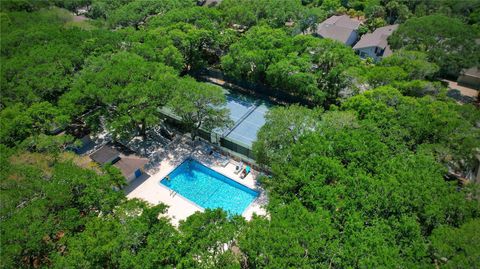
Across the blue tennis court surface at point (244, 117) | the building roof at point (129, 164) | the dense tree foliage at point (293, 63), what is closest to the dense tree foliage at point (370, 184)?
the blue tennis court surface at point (244, 117)

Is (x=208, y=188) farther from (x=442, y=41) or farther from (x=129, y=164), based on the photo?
(x=442, y=41)

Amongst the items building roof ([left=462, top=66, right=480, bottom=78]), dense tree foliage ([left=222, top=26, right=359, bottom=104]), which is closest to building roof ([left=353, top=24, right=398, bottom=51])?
building roof ([left=462, top=66, right=480, bottom=78])

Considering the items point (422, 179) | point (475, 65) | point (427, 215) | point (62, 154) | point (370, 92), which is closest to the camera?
point (427, 215)

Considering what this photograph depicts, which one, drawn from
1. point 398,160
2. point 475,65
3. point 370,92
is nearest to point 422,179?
point 398,160

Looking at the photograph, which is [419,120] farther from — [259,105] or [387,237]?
[259,105]

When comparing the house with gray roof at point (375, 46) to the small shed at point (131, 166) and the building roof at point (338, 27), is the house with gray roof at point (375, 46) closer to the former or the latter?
the building roof at point (338, 27)

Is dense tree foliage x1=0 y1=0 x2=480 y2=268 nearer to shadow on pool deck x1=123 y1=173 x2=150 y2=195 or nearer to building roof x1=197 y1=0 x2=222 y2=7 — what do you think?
shadow on pool deck x1=123 y1=173 x2=150 y2=195
